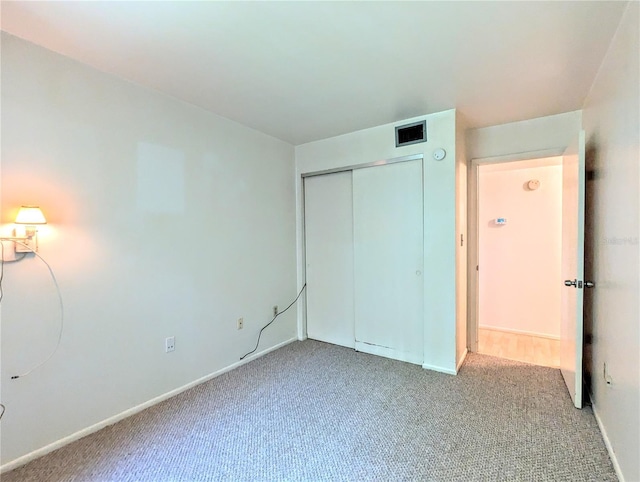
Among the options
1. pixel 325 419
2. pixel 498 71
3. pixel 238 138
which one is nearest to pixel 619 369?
pixel 325 419

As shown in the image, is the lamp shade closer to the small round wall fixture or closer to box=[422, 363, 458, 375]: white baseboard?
the small round wall fixture

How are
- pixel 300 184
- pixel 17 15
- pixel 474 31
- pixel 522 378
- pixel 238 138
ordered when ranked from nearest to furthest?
pixel 17 15
pixel 474 31
pixel 522 378
pixel 238 138
pixel 300 184

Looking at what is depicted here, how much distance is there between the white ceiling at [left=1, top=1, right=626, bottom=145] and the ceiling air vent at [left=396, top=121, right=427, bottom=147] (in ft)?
0.88

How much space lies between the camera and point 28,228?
5.75ft

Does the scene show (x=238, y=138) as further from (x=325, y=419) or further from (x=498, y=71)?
(x=325, y=419)

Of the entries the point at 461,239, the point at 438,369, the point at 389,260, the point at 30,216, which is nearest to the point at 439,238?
the point at 461,239

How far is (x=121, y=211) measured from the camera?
218 cm

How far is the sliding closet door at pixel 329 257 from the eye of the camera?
355cm

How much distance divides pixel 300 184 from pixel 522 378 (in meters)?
2.93

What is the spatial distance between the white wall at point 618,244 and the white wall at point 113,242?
108 inches

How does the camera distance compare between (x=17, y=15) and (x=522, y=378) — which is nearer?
(x=17, y=15)

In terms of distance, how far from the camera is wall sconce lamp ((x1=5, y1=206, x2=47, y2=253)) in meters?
1.68

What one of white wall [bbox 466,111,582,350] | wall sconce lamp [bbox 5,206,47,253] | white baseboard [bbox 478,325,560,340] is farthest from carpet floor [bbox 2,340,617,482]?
white baseboard [bbox 478,325,560,340]

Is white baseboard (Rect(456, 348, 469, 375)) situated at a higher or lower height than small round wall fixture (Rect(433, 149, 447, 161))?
lower
